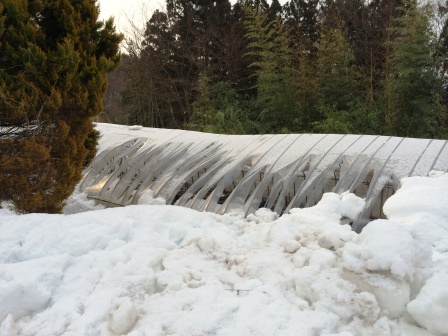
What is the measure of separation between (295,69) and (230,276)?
7394mm

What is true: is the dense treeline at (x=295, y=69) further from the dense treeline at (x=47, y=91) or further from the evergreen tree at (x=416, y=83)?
the dense treeline at (x=47, y=91)

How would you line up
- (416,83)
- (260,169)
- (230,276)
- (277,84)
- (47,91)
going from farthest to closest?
(277,84) → (416,83) → (260,169) → (47,91) → (230,276)

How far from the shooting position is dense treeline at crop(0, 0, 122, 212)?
3.22 m

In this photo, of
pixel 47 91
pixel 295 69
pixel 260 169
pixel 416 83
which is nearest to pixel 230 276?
pixel 260 169

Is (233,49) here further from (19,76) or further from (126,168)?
(19,76)

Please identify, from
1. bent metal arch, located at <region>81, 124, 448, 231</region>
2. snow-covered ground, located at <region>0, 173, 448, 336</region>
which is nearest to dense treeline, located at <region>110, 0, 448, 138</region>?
bent metal arch, located at <region>81, 124, 448, 231</region>

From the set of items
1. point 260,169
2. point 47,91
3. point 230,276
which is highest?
point 47,91

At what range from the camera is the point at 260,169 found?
14.9 feet

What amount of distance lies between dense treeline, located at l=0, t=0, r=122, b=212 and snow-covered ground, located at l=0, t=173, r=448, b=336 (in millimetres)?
803

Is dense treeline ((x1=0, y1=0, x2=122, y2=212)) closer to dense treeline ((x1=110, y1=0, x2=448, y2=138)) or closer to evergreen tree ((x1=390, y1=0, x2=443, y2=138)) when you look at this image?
dense treeline ((x1=110, y1=0, x2=448, y2=138))

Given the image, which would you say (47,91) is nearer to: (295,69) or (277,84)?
(277,84)

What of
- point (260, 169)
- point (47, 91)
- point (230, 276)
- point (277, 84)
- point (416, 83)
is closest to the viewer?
point (230, 276)

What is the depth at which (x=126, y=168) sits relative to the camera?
5684 mm

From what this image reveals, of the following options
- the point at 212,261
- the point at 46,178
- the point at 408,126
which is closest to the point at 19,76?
the point at 46,178
